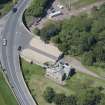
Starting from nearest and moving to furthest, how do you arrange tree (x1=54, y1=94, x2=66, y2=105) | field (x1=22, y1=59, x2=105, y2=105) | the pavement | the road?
tree (x1=54, y1=94, x2=66, y2=105) → the road → the pavement → field (x1=22, y1=59, x2=105, y2=105)

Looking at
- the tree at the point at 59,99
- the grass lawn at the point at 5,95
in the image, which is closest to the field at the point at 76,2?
the grass lawn at the point at 5,95

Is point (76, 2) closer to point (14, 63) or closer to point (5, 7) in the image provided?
point (5, 7)

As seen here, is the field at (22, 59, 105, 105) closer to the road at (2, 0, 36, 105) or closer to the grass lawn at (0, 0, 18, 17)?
the road at (2, 0, 36, 105)

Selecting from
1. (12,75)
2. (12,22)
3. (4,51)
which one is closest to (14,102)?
(12,75)

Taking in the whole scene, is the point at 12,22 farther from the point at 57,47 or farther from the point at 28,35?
the point at 57,47

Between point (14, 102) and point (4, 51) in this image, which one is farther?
→ point (4, 51)

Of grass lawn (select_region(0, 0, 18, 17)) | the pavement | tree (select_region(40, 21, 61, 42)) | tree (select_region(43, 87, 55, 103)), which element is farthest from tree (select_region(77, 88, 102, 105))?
grass lawn (select_region(0, 0, 18, 17))

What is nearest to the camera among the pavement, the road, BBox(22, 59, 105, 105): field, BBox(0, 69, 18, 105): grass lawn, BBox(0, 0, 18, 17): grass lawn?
BBox(0, 69, 18, 105): grass lawn
